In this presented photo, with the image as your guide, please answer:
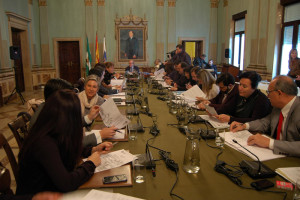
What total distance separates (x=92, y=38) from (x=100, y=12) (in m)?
1.21

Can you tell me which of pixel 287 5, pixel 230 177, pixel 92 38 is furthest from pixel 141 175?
pixel 92 38

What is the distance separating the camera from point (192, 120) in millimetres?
2863

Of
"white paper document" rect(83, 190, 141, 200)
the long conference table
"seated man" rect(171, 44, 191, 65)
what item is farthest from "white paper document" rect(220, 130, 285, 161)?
"seated man" rect(171, 44, 191, 65)

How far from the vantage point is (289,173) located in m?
1.65

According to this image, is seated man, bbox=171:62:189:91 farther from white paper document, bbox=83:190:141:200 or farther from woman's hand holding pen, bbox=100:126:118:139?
white paper document, bbox=83:190:141:200

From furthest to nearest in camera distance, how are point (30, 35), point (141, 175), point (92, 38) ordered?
1. point (92, 38)
2. point (30, 35)
3. point (141, 175)

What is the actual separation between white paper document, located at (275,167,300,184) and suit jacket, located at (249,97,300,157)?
257 mm

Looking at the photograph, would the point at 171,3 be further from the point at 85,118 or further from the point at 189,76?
the point at 85,118

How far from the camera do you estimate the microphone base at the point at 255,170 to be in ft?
5.29

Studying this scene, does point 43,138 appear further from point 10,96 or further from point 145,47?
point 145,47

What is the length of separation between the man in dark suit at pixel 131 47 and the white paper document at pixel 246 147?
9848 mm

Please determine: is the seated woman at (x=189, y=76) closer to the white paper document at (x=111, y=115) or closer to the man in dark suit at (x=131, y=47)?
the white paper document at (x=111, y=115)

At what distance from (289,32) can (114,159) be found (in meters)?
7.15

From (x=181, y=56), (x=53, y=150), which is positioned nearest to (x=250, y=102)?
(x=53, y=150)
